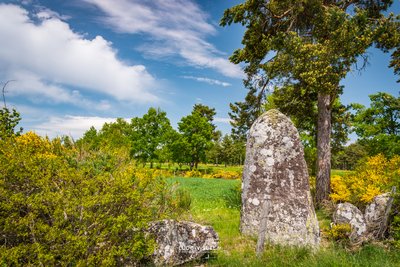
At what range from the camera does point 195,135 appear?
46094mm

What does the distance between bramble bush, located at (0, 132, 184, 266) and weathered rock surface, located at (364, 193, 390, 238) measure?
21.2 ft

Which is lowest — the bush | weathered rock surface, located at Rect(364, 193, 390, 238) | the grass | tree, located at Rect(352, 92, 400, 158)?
the grass

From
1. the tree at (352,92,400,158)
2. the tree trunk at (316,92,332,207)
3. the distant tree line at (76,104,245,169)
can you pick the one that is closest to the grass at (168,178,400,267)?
the tree trunk at (316,92,332,207)

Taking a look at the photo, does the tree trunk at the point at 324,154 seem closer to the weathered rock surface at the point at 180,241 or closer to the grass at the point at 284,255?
the grass at the point at 284,255

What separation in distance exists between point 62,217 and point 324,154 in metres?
11.1

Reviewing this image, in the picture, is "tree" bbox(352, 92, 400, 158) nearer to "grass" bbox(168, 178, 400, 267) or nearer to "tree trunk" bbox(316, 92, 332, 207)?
"tree trunk" bbox(316, 92, 332, 207)

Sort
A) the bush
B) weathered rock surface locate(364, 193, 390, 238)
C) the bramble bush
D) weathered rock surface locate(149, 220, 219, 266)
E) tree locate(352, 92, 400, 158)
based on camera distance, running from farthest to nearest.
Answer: tree locate(352, 92, 400, 158) < the bush < weathered rock surface locate(364, 193, 390, 238) < weathered rock surface locate(149, 220, 219, 266) < the bramble bush

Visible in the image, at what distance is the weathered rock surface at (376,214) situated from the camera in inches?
324

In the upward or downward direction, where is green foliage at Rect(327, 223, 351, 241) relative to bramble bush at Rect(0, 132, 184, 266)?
downward

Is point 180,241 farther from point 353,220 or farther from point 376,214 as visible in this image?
point 376,214

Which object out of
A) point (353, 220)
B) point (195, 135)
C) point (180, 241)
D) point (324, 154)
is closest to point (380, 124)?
point (324, 154)

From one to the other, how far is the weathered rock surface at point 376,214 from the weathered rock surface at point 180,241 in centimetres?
494

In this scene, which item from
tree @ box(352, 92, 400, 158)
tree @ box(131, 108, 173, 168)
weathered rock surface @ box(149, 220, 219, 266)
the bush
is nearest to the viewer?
weathered rock surface @ box(149, 220, 219, 266)

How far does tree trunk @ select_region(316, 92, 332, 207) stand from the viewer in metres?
12.7
